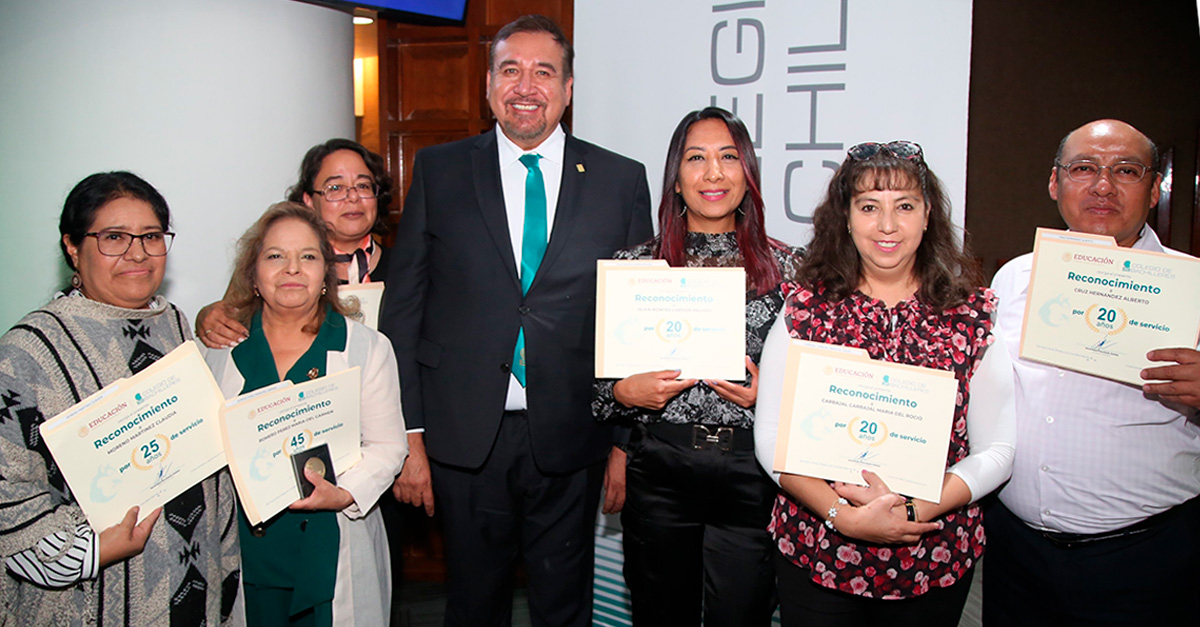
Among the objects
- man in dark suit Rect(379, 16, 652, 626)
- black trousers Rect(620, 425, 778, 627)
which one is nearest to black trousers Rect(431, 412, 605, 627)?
man in dark suit Rect(379, 16, 652, 626)

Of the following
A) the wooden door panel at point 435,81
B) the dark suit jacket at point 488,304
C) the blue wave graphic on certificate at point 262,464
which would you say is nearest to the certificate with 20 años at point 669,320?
the dark suit jacket at point 488,304

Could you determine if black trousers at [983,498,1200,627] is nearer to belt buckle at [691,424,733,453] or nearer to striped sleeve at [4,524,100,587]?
belt buckle at [691,424,733,453]

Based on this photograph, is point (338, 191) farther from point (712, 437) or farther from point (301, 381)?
point (712, 437)

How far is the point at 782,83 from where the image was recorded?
9.46ft

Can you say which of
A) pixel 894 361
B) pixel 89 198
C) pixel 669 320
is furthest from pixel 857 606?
pixel 89 198

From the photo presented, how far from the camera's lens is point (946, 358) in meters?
1.71

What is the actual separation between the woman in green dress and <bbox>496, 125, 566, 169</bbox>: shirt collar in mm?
648

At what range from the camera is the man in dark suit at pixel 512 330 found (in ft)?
7.41

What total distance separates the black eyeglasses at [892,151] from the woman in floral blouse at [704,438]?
13.9 inches

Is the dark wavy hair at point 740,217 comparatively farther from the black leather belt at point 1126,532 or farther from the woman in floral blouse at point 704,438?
the black leather belt at point 1126,532

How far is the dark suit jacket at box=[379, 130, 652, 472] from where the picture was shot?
7.39 ft

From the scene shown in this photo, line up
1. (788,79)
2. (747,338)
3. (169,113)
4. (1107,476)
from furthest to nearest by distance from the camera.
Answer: (788,79) < (169,113) < (747,338) < (1107,476)

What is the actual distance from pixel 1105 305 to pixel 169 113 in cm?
298

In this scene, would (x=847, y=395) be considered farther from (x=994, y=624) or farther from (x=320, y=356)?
(x=320, y=356)
